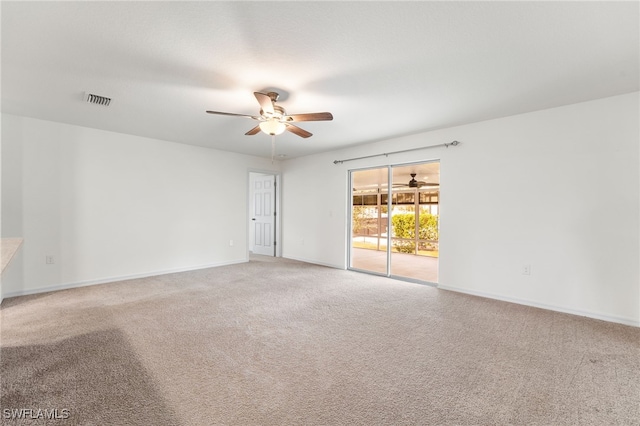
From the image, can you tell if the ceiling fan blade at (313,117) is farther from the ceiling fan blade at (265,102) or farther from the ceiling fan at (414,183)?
the ceiling fan at (414,183)

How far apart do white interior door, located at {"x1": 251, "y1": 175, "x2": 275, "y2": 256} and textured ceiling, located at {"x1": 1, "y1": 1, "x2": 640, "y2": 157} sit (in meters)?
3.71

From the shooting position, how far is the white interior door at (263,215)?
24.2 ft

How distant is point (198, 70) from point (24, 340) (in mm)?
2943

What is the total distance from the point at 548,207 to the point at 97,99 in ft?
18.5

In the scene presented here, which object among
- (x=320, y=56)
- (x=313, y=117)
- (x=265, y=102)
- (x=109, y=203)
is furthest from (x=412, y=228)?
(x=109, y=203)

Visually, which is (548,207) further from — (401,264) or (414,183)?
(401,264)

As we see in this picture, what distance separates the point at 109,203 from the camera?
182 inches

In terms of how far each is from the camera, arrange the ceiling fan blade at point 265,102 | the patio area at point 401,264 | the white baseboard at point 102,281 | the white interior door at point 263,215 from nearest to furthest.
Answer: the ceiling fan blade at point 265,102 < the white baseboard at point 102,281 < the patio area at point 401,264 < the white interior door at point 263,215

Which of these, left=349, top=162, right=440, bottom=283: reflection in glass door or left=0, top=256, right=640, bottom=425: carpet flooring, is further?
left=349, top=162, right=440, bottom=283: reflection in glass door

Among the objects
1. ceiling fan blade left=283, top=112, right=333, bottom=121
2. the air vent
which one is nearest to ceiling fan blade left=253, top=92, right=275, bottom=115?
ceiling fan blade left=283, top=112, right=333, bottom=121

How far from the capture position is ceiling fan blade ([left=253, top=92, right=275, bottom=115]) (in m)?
2.64

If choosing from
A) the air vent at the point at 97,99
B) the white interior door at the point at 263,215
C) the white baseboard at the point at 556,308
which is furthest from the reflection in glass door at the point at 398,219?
the air vent at the point at 97,99

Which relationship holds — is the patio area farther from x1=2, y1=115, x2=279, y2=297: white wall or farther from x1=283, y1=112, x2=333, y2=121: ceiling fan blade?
x1=283, y1=112, x2=333, y2=121: ceiling fan blade

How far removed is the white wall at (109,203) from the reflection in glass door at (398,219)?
279 cm
